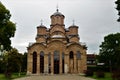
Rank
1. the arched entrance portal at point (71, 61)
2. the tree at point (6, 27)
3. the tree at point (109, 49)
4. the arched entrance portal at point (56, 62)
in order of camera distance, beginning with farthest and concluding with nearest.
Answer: the tree at point (109, 49) < the arched entrance portal at point (71, 61) < the arched entrance portal at point (56, 62) < the tree at point (6, 27)

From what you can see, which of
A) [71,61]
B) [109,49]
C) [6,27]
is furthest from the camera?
[109,49]

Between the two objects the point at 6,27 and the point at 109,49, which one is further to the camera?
the point at 109,49

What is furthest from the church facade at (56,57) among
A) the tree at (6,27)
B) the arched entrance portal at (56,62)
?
the tree at (6,27)

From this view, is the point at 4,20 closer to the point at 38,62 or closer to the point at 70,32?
the point at 38,62

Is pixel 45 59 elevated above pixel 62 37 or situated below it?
below

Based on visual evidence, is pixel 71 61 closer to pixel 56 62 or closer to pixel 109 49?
pixel 56 62

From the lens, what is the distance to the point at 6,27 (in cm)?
3309

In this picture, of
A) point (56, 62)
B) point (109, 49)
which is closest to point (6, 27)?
point (56, 62)

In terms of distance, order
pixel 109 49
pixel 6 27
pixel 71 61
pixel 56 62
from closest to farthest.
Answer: pixel 6 27 < pixel 56 62 < pixel 71 61 < pixel 109 49

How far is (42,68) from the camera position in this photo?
178 ft

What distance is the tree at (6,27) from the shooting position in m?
32.6

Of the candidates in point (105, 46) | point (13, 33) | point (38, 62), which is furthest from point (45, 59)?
point (13, 33)

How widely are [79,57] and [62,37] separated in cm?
604

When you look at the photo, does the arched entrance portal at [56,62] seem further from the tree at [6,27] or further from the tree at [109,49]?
the tree at [6,27]
